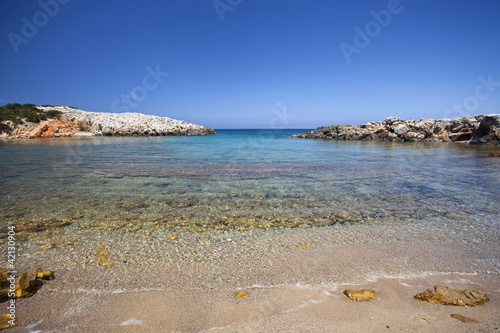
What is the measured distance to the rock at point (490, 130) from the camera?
28141 millimetres

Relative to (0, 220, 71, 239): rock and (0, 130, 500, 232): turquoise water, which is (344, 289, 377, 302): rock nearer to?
(0, 130, 500, 232): turquoise water

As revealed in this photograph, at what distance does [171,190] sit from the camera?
25.2 feet

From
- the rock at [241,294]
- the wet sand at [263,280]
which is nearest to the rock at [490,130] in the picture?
the wet sand at [263,280]

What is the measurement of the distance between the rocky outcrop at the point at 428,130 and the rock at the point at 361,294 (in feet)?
123

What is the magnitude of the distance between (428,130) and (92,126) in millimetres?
64961

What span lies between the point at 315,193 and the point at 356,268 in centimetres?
401

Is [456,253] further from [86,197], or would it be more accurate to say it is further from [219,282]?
[86,197]

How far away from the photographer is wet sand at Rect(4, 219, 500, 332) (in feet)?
8.04

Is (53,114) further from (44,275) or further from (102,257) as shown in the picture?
(44,275)

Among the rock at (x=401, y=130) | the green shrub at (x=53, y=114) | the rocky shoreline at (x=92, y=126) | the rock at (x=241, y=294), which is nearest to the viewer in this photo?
the rock at (x=241, y=294)

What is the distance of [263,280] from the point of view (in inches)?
125

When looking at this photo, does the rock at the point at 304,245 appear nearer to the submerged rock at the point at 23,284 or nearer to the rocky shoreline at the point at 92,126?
the submerged rock at the point at 23,284

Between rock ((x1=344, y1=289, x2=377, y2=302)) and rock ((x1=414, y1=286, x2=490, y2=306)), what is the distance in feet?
1.68

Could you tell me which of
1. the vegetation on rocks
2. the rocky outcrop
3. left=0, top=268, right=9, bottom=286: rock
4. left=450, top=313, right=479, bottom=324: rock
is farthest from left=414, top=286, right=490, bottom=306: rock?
the vegetation on rocks
